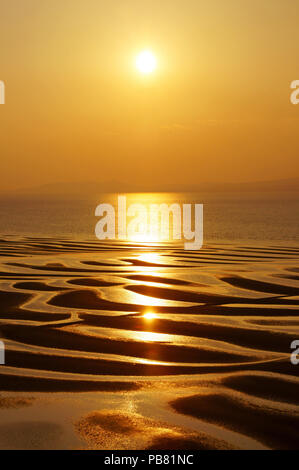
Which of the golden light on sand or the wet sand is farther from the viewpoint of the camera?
the golden light on sand

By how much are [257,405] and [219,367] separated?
1680 mm

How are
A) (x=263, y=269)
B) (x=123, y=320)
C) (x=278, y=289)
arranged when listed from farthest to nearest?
(x=263, y=269)
(x=278, y=289)
(x=123, y=320)

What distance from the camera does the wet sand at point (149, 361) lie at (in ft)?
24.6

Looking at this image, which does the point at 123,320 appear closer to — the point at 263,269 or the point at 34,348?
the point at 34,348

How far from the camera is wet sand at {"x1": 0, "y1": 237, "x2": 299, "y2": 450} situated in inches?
295

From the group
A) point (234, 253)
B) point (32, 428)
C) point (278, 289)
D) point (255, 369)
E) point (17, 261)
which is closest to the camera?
point (32, 428)

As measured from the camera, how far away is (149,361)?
10258mm

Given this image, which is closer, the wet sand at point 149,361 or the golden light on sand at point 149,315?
the wet sand at point 149,361

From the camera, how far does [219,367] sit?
9.98 metres

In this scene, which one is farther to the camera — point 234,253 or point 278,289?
point 234,253

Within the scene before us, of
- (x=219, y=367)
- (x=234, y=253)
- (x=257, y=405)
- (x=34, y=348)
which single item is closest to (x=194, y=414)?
(x=257, y=405)

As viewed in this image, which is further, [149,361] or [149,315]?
[149,315]

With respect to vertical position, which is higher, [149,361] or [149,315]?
[149,315]

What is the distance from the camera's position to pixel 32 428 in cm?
759
